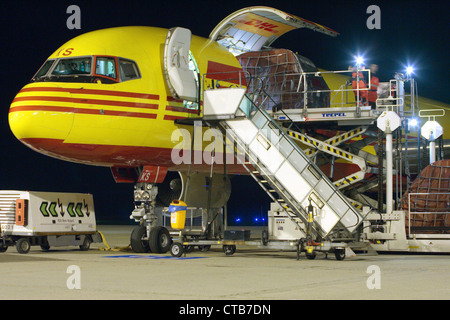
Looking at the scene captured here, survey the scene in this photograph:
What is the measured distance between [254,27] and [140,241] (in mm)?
8398

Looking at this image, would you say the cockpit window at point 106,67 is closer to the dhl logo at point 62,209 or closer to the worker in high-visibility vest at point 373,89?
the dhl logo at point 62,209

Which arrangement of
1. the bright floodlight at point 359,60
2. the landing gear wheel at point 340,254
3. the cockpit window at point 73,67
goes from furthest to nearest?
the bright floodlight at point 359,60
the cockpit window at point 73,67
the landing gear wheel at point 340,254

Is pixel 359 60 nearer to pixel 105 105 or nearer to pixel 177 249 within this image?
pixel 105 105

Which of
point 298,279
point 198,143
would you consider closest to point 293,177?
point 198,143

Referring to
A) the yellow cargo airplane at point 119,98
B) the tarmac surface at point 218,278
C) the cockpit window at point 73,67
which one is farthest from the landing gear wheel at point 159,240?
the cockpit window at point 73,67

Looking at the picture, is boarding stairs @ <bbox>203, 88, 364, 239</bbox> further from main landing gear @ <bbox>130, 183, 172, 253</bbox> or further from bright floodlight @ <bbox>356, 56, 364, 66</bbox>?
bright floodlight @ <bbox>356, 56, 364, 66</bbox>

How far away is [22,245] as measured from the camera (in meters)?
20.0

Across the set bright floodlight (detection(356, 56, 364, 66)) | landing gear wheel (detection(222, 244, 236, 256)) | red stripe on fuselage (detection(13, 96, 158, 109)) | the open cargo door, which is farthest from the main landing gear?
bright floodlight (detection(356, 56, 364, 66))

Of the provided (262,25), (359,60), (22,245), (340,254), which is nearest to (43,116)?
(22,245)

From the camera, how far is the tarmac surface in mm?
10195

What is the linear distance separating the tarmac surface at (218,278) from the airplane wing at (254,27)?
8.33m

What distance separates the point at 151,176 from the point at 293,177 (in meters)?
4.22

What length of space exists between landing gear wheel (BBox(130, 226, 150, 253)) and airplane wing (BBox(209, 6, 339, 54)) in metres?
6.95

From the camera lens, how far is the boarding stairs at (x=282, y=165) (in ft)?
59.1
